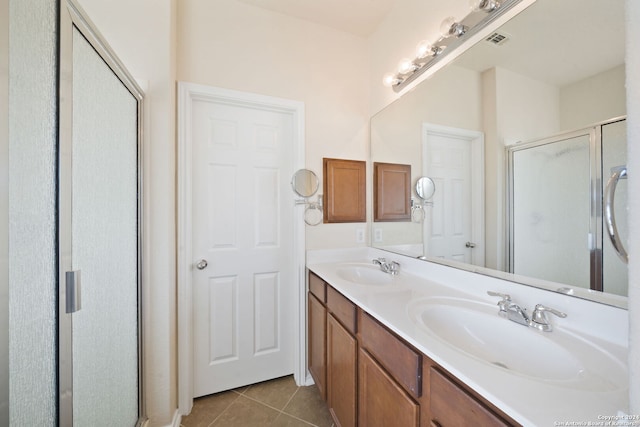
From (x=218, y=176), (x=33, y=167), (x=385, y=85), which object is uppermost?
(x=385, y=85)

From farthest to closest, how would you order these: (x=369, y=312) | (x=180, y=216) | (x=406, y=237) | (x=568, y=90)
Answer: (x=406, y=237) → (x=180, y=216) → (x=369, y=312) → (x=568, y=90)

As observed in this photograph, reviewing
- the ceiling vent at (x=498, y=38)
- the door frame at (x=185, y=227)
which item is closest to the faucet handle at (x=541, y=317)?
the ceiling vent at (x=498, y=38)

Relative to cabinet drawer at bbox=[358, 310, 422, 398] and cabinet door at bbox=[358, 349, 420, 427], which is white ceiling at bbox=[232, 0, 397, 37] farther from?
cabinet door at bbox=[358, 349, 420, 427]

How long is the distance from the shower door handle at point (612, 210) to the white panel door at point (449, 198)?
18.5 inches

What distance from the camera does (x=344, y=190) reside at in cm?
190

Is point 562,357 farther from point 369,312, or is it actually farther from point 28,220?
point 28,220

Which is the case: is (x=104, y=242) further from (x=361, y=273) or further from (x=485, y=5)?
(x=485, y=5)

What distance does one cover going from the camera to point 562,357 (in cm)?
66

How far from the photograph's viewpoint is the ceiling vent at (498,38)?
3.27ft

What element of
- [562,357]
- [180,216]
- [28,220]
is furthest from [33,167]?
[562,357]

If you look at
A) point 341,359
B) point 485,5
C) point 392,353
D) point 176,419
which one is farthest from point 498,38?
point 176,419

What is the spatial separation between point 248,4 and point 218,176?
122cm

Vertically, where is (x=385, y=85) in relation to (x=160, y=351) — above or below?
above

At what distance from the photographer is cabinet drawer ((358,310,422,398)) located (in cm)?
71
